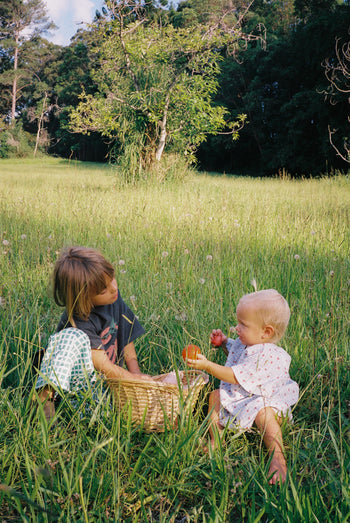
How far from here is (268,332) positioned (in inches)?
81.4

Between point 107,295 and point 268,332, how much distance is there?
79 cm

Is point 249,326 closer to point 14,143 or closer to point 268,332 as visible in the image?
point 268,332

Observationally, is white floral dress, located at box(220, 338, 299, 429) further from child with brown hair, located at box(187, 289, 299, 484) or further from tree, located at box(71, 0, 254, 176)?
tree, located at box(71, 0, 254, 176)

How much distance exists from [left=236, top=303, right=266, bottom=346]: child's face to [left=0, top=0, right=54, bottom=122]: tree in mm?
Answer: 47857

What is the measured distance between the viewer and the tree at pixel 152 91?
9.19m

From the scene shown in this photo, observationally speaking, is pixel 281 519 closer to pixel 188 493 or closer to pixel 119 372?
pixel 188 493

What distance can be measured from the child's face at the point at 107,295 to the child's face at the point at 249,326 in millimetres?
620

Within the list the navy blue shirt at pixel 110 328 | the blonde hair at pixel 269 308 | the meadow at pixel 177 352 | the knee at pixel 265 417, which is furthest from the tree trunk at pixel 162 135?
the knee at pixel 265 417

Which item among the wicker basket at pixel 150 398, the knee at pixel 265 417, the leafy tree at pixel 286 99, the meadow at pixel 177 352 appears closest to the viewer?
the meadow at pixel 177 352

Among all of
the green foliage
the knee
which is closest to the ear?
the knee

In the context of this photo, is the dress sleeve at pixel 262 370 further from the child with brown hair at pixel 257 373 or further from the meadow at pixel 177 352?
the meadow at pixel 177 352

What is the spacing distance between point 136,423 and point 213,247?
2485 millimetres

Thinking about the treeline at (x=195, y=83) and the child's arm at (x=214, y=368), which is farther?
the treeline at (x=195, y=83)

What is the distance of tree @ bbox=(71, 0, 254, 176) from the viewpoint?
9.19 m
